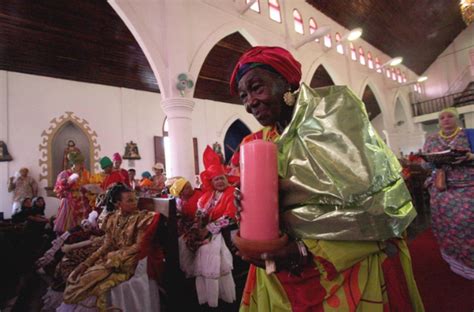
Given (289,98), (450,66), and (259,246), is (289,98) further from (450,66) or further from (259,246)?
(450,66)

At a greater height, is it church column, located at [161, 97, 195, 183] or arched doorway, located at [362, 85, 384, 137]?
arched doorway, located at [362, 85, 384, 137]

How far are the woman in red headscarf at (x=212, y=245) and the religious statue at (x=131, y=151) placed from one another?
6.47m

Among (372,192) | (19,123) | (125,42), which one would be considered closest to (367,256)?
(372,192)

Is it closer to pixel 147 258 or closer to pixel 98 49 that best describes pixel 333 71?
pixel 98 49

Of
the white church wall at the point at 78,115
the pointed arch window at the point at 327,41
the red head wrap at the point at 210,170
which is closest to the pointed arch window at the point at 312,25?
the pointed arch window at the point at 327,41

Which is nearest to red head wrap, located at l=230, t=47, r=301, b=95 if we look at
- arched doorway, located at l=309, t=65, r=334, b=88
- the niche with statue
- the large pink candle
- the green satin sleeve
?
the green satin sleeve

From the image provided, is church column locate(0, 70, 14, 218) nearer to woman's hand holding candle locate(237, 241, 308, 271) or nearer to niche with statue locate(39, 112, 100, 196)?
niche with statue locate(39, 112, 100, 196)

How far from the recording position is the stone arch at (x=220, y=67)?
805 centimetres

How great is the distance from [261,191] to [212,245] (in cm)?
228

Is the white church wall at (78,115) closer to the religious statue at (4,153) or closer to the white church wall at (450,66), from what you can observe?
the religious statue at (4,153)

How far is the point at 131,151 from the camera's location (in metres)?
9.06

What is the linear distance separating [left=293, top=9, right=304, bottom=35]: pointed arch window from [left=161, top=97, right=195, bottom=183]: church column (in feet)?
18.4

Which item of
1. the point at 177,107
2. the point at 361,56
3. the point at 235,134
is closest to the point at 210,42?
the point at 177,107

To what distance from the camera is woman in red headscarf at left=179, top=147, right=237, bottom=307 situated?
2682 millimetres
